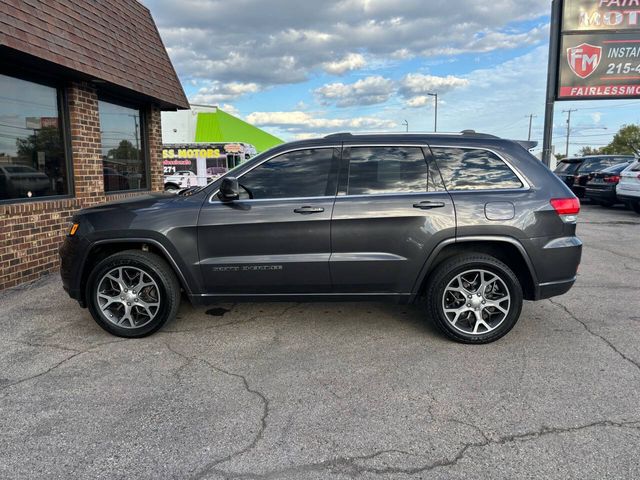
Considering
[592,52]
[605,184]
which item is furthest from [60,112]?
[592,52]

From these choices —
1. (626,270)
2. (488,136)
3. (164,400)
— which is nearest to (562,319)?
(488,136)

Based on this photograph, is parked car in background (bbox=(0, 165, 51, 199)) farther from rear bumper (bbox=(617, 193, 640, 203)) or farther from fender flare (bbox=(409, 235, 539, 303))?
rear bumper (bbox=(617, 193, 640, 203))

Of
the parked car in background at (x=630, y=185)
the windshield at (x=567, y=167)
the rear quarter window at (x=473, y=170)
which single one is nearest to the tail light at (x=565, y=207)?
the rear quarter window at (x=473, y=170)

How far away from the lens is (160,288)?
13.2 ft

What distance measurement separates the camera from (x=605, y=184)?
1334 centimetres

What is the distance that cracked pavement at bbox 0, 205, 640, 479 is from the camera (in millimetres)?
2424

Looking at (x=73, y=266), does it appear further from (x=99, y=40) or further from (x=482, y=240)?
(x=99, y=40)

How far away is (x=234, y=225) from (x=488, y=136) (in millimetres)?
2435

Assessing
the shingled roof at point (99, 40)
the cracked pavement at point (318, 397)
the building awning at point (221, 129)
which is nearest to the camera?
the cracked pavement at point (318, 397)

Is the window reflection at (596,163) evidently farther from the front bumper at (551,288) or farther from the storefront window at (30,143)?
the storefront window at (30,143)

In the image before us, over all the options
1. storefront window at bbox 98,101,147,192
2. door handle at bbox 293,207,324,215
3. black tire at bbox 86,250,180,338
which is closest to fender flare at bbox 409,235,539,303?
door handle at bbox 293,207,324,215

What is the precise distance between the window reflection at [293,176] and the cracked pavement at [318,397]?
1328 millimetres

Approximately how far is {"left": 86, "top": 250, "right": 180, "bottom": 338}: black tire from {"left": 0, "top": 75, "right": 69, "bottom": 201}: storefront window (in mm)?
2968

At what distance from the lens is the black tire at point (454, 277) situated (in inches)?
151
